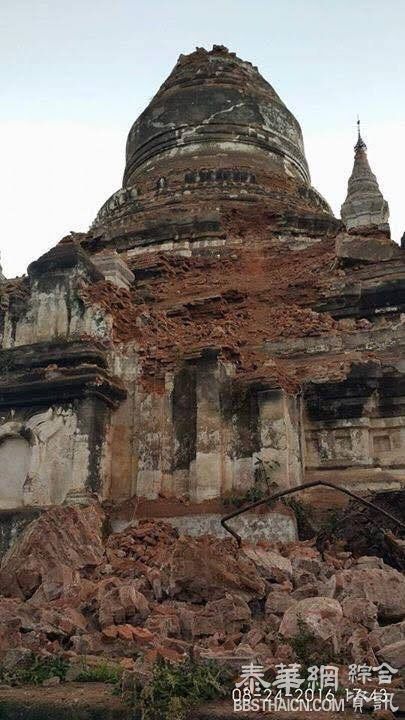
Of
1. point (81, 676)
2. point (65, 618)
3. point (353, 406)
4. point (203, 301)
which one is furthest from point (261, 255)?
point (81, 676)

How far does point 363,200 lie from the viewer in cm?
3155

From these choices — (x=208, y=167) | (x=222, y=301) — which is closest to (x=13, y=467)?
(x=222, y=301)

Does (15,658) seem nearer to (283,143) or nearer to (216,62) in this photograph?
(283,143)

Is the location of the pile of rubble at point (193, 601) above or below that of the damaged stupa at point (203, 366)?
below

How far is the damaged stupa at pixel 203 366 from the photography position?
8938 mm

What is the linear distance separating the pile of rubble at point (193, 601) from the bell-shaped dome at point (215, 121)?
10938 millimetres

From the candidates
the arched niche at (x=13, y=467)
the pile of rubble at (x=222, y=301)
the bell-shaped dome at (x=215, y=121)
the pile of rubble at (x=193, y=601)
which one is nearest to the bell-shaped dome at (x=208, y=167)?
the bell-shaped dome at (x=215, y=121)

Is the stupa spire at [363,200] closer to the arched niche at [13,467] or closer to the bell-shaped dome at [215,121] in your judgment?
the bell-shaped dome at [215,121]

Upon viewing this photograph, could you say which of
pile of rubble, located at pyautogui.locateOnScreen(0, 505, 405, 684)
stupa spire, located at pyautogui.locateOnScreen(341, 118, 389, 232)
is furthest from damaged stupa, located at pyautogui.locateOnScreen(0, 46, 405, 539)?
stupa spire, located at pyautogui.locateOnScreen(341, 118, 389, 232)

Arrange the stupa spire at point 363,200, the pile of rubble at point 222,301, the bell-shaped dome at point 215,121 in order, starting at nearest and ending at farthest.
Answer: the pile of rubble at point 222,301
the bell-shaped dome at point 215,121
the stupa spire at point 363,200

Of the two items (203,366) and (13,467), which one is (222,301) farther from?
(13,467)

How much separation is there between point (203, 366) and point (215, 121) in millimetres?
9401

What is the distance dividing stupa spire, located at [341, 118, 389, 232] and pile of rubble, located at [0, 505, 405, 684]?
24489 mm

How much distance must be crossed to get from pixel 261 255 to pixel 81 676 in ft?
28.0
